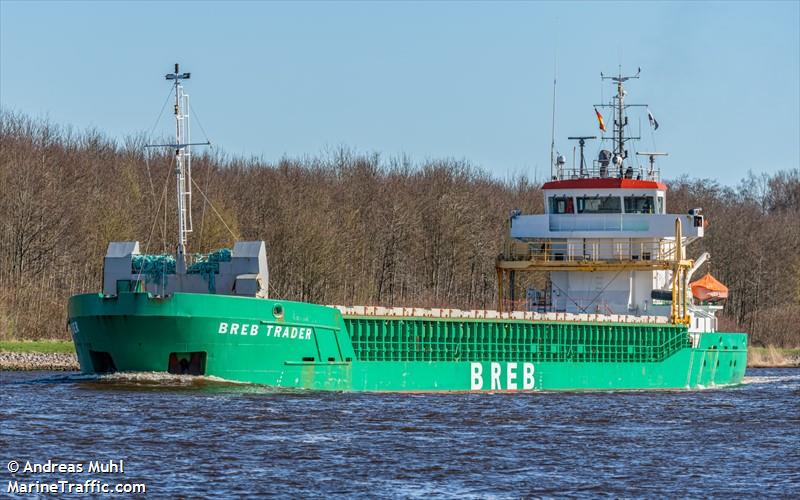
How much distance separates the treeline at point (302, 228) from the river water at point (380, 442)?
850 inches

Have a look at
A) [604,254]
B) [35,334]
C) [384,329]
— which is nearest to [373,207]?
[35,334]

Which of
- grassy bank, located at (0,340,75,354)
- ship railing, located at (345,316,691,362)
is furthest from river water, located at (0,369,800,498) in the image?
grassy bank, located at (0,340,75,354)

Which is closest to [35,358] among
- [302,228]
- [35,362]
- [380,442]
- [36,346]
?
[35,362]

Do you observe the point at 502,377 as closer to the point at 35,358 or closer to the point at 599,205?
the point at 599,205

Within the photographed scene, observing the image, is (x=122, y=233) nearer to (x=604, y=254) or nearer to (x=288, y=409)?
(x=604, y=254)

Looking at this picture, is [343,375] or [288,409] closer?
[288,409]

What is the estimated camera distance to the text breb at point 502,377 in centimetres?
4972

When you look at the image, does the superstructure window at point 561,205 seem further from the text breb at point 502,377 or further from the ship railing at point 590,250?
the text breb at point 502,377

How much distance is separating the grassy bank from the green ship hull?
20.7 m

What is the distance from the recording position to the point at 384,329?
46.6m

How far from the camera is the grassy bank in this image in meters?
63.3

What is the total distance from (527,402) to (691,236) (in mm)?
14439

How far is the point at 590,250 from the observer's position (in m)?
56.8

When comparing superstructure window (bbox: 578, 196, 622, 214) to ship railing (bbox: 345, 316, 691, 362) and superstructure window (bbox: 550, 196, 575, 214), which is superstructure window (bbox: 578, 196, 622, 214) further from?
ship railing (bbox: 345, 316, 691, 362)
